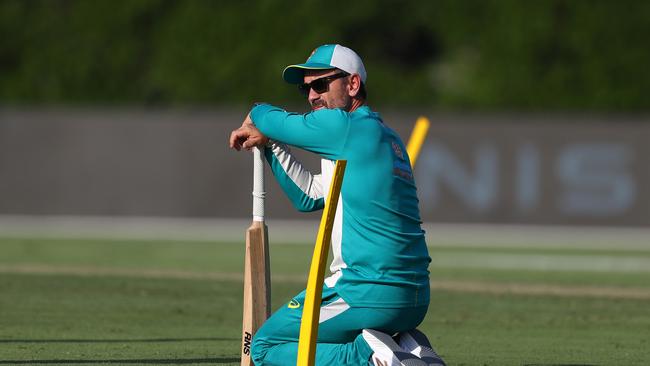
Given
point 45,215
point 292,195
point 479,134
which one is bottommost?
point 45,215

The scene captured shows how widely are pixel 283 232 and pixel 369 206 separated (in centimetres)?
1846

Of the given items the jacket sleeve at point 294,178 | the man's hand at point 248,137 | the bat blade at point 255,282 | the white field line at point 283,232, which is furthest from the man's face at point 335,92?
the white field line at point 283,232

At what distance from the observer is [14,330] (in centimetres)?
1048

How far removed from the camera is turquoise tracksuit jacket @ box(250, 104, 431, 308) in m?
6.88

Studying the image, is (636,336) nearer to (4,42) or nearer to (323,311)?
(323,311)

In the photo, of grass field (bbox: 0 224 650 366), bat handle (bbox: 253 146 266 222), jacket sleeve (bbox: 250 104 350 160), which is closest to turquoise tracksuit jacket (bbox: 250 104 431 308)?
jacket sleeve (bbox: 250 104 350 160)

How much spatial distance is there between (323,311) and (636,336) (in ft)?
15.2

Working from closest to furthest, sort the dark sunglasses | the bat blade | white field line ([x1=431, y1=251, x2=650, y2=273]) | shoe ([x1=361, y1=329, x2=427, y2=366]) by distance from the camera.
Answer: shoe ([x1=361, y1=329, x2=427, y2=366]), the dark sunglasses, the bat blade, white field line ([x1=431, y1=251, x2=650, y2=273])

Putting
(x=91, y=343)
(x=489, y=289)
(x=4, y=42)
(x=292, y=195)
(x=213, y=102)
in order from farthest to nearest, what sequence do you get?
1. (x=4, y=42)
2. (x=213, y=102)
3. (x=489, y=289)
4. (x=91, y=343)
5. (x=292, y=195)

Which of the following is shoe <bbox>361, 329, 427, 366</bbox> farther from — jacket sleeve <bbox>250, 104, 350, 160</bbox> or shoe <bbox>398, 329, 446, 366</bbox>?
jacket sleeve <bbox>250, 104, 350, 160</bbox>

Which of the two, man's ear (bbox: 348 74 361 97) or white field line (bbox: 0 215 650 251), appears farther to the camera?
white field line (bbox: 0 215 650 251)

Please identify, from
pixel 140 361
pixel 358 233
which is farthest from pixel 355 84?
pixel 140 361

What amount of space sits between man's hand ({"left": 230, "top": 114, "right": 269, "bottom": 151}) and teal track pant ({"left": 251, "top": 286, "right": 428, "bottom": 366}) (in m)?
0.84

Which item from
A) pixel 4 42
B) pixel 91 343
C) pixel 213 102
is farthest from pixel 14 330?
pixel 4 42
